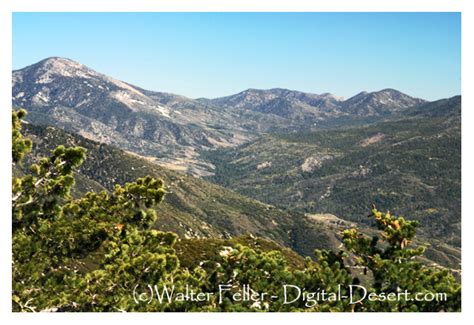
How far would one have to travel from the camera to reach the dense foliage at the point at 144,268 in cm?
1966

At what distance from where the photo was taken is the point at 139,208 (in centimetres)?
2455

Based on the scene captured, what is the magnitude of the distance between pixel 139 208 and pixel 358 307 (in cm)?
1109

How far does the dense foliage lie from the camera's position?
1966cm
